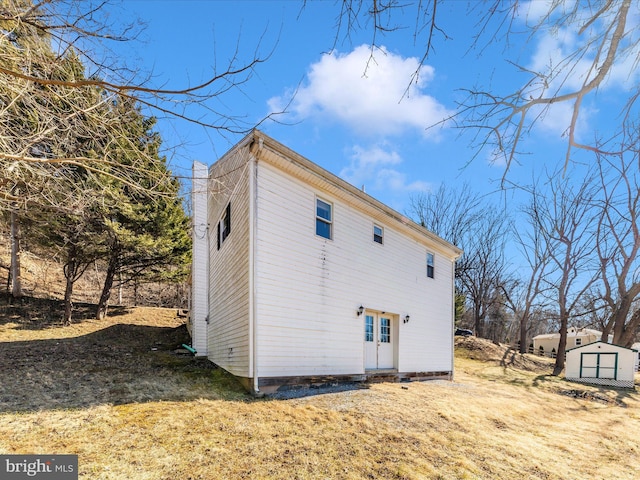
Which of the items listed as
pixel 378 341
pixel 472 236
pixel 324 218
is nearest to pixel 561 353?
pixel 472 236

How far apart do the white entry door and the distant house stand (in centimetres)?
2858

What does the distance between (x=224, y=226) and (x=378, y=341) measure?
219 inches

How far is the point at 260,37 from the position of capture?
3.65m

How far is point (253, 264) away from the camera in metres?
7.30

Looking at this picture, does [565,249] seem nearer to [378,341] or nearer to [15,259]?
[378,341]

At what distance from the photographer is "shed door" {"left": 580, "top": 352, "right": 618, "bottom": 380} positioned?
17.4 meters

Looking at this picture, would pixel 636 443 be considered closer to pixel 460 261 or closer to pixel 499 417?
pixel 499 417

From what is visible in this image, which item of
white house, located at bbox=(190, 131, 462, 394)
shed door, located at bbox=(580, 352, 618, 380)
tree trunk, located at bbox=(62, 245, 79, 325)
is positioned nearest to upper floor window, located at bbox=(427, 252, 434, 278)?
white house, located at bbox=(190, 131, 462, 394)

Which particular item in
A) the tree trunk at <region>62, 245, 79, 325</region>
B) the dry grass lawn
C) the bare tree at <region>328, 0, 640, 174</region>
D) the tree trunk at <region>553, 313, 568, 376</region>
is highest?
the bare tree at <region>328, 0, 640, 174</region>

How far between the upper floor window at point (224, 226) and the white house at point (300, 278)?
0.10 ft

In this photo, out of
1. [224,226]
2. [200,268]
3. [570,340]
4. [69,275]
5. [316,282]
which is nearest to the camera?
[316,282]

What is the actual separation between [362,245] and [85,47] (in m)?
7.32

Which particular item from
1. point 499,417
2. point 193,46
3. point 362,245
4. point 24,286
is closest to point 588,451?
point 499,417

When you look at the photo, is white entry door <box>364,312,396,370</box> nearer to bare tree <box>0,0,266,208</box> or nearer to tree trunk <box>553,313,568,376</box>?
bare tree <box>0,0,266,208</box>
